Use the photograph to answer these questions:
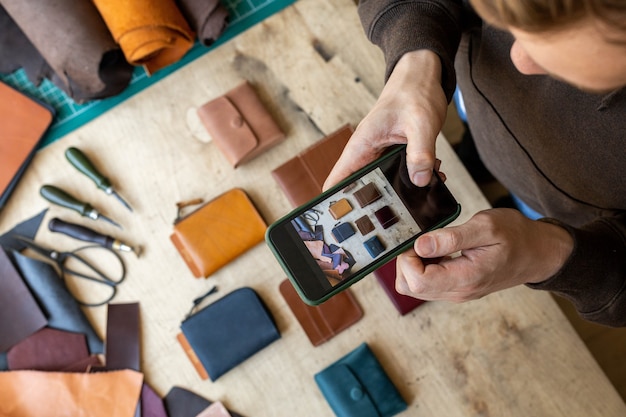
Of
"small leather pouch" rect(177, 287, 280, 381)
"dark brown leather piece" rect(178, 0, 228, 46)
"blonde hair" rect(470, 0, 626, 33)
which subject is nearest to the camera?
"blonde hair" rect(470, 0, 626, 33)

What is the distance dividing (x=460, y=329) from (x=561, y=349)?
0.15 m

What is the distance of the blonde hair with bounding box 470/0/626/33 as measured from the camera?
34 centimetres

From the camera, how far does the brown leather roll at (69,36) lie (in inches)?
34.1

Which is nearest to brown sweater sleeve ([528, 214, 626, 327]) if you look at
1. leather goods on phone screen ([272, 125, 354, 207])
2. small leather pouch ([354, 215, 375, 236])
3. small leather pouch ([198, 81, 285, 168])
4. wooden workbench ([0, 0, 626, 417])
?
wooden workbench ([0, 0, 626, 417])

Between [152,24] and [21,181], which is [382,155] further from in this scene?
[21,181]

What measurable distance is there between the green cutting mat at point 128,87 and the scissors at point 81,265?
0.22 metres

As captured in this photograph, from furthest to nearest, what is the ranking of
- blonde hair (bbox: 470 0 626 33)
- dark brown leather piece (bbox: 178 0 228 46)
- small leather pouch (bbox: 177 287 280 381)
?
dark brown leather piece (bbox: 178 0 228 46) → small leather pouch (bbox: 177 287 280 381) → blonde hair (bbox: 470 0 626 33)

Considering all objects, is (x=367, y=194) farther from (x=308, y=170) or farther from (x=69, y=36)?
(x=69, y=36)

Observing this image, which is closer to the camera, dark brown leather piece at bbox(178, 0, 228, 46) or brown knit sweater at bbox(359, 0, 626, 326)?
brown knit sweater at bbox(359, 0, 626, 326)

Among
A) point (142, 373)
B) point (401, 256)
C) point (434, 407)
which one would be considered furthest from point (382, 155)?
point (142, 373)

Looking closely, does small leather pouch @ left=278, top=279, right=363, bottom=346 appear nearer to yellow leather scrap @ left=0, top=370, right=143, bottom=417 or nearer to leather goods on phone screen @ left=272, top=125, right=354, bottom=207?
leather goods on phone screen @ left=272, top=125, right=354, bottom=207

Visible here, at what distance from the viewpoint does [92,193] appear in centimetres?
88

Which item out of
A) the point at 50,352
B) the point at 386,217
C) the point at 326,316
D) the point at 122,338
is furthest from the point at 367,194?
the point at 50,352

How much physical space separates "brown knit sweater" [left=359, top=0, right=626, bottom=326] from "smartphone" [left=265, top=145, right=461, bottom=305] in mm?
163
